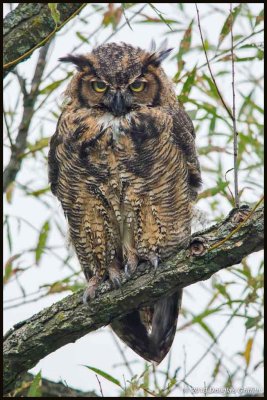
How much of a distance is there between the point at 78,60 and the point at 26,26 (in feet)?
0.91

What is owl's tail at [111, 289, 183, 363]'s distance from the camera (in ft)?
11.5

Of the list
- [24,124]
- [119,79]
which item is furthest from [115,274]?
[24,124]

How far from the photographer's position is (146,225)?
324 cm

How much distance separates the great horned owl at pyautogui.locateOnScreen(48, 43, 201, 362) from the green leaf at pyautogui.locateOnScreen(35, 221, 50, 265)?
686 millimetres

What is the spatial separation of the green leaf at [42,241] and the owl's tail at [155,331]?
741mm

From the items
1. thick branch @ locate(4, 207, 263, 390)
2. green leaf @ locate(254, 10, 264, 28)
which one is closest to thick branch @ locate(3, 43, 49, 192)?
thick branch @ locate(4, 207, 263, 390)

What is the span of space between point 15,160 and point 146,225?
85 centimetres

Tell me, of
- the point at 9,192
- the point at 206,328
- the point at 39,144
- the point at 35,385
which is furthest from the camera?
the point at 9,192

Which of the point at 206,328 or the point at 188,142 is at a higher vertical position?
the point at 188,142

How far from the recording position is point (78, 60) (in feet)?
11.2

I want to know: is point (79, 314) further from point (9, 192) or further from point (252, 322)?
point (9, 192)

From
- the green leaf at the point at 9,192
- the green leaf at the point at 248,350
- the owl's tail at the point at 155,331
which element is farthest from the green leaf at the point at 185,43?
the green leaf at the point at 248,350

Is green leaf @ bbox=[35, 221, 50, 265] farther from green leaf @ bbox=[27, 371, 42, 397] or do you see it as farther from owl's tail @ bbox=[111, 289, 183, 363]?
green leaf @ bbox=[27, 371, 42, 397]

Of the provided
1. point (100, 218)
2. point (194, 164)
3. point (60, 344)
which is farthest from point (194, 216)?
point (60, 344)
